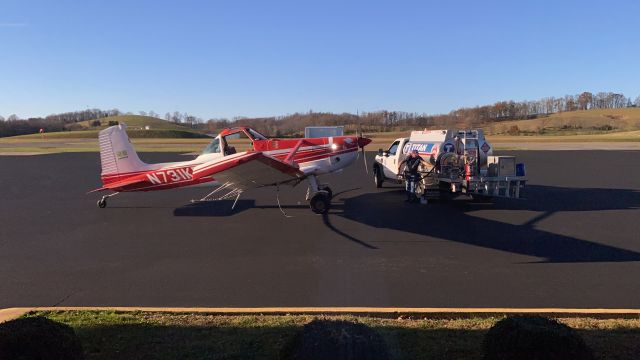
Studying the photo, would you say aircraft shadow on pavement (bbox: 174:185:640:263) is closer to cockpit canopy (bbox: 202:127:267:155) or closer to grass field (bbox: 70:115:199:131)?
cockpit canopy (bbox: 202:127:267:155)

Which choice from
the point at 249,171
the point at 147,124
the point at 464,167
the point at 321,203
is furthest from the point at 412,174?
the point at 147,124

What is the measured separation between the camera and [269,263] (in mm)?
7828

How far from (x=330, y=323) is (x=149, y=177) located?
11.0m

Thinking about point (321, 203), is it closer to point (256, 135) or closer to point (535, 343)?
point (256, 135)

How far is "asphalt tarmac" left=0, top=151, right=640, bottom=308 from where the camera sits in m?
6.21

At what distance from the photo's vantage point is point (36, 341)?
10.2ft

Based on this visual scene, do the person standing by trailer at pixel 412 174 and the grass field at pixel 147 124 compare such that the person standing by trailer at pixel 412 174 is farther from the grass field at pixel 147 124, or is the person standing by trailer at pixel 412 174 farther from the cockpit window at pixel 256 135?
the grass field at pixel 147 124

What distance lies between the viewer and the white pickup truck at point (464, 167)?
1288 centimetres

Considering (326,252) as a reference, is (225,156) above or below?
above

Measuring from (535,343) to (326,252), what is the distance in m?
5.59

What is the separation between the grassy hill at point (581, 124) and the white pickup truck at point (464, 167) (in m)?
84.8


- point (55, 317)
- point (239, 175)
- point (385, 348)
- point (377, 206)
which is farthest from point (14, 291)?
point (377, 206)

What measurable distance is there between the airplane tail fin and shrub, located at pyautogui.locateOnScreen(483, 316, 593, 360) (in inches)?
469

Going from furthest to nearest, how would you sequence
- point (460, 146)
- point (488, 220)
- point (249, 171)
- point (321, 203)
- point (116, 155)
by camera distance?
point (460, 146), point (116, 155), point (321, 203), point (488, 220), point (249, 171)
